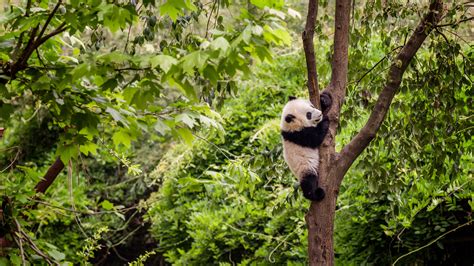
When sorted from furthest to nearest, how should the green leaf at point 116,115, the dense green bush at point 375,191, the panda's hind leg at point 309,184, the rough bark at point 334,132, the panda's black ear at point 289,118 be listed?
the panda's black ear at point 289,118
the dense green bush at point 375,191
the panda's hind leg at point 309,184
the rough bark at point 334,132
the green leaf at point 116,115

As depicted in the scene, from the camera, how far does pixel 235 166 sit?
338 centimetres

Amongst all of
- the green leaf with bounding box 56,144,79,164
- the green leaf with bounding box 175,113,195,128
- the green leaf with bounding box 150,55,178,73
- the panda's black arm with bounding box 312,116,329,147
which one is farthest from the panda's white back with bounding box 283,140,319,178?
the green leaf with bounding box 150,55,178,73

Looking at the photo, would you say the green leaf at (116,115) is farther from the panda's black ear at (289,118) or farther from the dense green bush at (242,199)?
the panda's black ear at (289,118)

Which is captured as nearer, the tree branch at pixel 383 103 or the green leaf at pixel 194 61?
the green leaf at pixel 194 61

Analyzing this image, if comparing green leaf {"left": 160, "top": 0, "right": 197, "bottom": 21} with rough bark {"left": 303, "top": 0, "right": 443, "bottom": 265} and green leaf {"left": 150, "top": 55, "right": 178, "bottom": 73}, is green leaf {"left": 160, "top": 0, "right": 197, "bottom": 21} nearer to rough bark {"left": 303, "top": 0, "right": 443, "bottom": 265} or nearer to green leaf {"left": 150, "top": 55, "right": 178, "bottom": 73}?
green leaf {"left": 150, "top": 55, "right": 178, "bottom": 73}

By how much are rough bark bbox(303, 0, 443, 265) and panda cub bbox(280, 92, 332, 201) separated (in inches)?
5.6

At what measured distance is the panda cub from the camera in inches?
139

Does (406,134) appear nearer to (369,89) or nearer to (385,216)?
(369,89)

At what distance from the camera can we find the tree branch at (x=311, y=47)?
3109 millimetres

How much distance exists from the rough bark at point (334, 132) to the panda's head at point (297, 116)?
616 millimetres

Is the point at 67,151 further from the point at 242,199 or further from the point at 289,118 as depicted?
the point at 242,199

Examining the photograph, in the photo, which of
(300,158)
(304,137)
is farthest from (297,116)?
(300,158)

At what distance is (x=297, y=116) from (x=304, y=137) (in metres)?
0.23

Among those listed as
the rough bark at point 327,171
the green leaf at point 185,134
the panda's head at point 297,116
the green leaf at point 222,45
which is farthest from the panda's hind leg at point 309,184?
the green leaf at point 222,45
